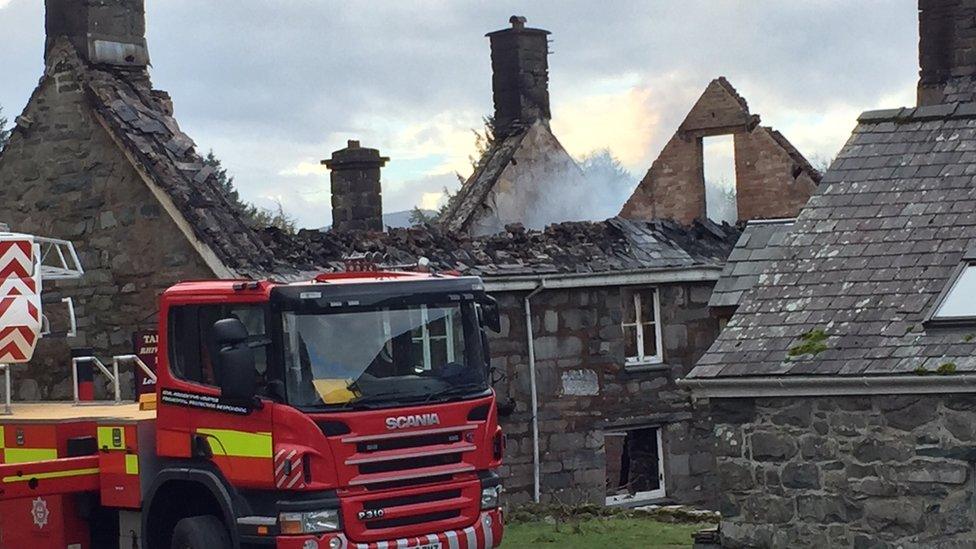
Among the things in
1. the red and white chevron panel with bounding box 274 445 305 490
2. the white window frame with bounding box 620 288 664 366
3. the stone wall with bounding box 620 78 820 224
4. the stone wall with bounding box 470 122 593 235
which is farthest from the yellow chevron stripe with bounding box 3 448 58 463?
the stone wall with bounding box 620 78 820 224

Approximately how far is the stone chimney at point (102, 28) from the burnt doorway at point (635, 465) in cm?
839

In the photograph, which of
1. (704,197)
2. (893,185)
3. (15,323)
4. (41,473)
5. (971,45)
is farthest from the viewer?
(704,197)

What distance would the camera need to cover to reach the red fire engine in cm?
1296

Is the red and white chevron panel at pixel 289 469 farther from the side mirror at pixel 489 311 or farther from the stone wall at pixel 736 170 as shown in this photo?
the stone wall at pixel 736 170

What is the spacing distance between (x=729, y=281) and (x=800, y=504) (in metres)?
2.86

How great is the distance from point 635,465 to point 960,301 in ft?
30.8

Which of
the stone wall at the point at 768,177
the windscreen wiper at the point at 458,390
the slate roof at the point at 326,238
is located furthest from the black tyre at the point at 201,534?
the stone wall at the point at 768,177

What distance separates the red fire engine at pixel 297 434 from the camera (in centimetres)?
1296

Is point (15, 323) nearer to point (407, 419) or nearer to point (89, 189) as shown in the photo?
point (407, 419)

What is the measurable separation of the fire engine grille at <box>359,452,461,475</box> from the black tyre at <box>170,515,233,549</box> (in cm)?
136

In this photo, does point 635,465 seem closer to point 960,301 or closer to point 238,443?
point 960,301

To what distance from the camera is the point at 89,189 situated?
70.2 feet

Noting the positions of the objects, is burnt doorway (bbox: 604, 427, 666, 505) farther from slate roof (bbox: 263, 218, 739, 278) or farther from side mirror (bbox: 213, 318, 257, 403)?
side mirror (bbox: 213, 318, 257, 403)

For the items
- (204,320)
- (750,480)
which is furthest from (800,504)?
(204,320)
